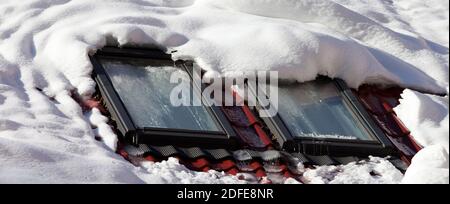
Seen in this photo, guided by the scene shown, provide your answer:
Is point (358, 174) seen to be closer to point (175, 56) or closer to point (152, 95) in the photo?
point (152, 95)

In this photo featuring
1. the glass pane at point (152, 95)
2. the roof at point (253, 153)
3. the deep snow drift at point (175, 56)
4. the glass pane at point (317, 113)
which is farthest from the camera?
the glass pane at point (317, 113)

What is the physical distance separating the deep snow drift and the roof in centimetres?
9

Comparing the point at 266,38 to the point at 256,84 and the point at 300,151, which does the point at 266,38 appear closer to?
the point at 256,84

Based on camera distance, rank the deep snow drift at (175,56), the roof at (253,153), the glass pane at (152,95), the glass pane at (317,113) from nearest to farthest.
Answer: the deep snow drift at (175,56), the roof at (253,153), the glass pane at (152,95), the glass pane at (317,113)

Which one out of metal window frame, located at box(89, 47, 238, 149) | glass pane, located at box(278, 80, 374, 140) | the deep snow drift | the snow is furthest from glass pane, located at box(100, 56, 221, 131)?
the snow

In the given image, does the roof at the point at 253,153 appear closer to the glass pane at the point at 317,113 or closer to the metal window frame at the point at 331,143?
the metal window frame at the point at 331,143

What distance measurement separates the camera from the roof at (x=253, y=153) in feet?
17.1

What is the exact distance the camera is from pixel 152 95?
5.75 metres

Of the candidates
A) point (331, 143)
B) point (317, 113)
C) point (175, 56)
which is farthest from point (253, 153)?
point (175, 56)

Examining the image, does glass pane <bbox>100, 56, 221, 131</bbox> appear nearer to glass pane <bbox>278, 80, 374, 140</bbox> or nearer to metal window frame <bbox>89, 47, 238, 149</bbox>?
metal window frame <bbox>89, 47, 238, 149</bbox>

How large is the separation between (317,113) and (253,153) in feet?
2.14

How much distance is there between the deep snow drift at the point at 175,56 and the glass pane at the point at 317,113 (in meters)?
0.09

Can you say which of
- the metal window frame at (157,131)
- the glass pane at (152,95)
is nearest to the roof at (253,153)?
the metal window frame at (157,131)
